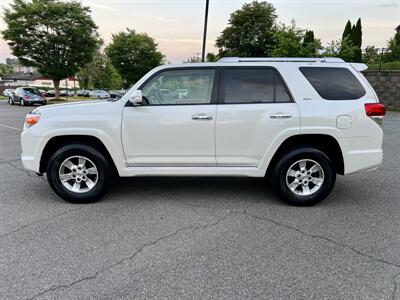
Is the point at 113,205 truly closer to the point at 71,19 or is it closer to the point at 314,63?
the point at 314,63

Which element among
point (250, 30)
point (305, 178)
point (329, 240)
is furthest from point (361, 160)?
point (250, 30)

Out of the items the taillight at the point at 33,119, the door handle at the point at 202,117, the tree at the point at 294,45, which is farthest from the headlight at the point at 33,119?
the tree at the point at 294,45

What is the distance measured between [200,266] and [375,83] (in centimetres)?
2096

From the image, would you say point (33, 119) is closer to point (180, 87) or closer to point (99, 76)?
point (180, 87)

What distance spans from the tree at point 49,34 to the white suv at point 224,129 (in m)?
27.4

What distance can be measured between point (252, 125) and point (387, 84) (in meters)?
19.2

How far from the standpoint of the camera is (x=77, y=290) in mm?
2496

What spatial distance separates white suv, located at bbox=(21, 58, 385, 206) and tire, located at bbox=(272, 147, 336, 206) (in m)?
0.01

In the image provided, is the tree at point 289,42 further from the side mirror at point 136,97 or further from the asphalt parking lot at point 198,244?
the side mirror at point 136,97

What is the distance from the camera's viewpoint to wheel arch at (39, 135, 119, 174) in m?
4.26

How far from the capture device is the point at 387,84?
19.4m

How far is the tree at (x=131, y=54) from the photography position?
139ft

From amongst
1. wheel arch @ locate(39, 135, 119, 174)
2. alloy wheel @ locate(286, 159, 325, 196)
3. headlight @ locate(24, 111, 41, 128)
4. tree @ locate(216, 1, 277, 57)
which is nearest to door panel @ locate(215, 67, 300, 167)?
alloy wheel @ locate(286, 159, 325, 196)

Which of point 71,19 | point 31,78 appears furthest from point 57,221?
point 31,78
